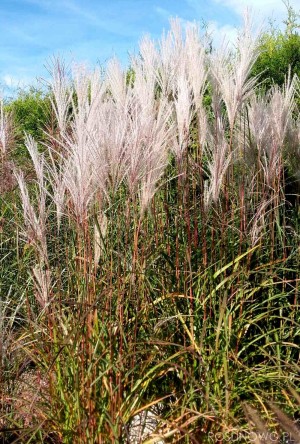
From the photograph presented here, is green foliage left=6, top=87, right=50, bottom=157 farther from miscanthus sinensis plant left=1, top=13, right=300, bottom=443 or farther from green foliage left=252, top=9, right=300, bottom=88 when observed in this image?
miscanthus sinensis plant left=1, top=13, right=300, bottom=443

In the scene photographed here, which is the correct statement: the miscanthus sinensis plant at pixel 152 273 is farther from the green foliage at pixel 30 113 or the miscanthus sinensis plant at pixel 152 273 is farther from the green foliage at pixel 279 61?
the green foliage at pixel 30 113

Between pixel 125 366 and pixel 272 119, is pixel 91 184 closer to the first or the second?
pixel 125 366

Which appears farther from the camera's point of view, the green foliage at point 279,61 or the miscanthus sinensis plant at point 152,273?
the green foliage at point 279,61

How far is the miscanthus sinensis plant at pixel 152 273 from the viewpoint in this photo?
2.71 metres

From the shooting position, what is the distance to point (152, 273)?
3.59 meters

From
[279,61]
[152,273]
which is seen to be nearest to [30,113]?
[279,61]

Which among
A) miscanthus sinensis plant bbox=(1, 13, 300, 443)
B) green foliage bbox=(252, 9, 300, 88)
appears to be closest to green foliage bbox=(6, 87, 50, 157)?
green foliage bbox=(252, 9, 300, 88)

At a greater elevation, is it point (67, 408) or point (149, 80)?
point (149, 80)

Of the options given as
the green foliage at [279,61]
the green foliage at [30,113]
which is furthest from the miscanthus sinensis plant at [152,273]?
the green foliage at [30,113]

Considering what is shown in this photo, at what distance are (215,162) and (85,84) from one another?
781 mm

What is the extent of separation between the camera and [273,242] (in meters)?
3.85

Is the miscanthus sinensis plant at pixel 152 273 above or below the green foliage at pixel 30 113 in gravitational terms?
below

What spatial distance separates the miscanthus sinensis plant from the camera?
2713 mm

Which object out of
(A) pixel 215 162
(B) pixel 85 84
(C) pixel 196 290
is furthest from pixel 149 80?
(C) pixel 196 290
